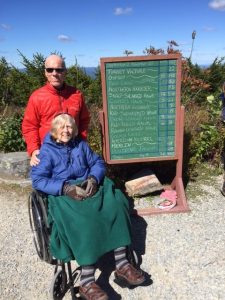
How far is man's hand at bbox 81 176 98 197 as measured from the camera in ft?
10.2

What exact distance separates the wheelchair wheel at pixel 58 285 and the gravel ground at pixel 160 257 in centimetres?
12

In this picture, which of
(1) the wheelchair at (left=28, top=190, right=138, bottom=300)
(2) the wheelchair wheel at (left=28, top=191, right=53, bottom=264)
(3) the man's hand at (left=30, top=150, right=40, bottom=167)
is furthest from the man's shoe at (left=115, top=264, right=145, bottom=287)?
(3) the man's hand at (left=30, top=150, right=40, bottom=167)

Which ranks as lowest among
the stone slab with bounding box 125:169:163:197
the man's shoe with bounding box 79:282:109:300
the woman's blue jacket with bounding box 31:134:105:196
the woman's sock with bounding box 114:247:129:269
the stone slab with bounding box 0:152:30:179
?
the man's shoe with bounding box 79:282:109:300

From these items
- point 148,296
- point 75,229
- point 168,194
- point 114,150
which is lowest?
point 148,296

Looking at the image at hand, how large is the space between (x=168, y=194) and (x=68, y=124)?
2017 mm

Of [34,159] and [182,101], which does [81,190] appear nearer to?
[34,159]

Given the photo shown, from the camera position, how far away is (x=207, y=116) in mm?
6340

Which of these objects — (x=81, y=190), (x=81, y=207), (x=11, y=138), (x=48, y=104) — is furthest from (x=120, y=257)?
(x=11, y=138)

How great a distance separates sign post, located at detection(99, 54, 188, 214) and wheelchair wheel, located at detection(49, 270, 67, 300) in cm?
158

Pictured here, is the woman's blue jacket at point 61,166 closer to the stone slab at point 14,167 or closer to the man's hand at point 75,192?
the man's hand at point 75,192

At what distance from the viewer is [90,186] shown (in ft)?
10.3

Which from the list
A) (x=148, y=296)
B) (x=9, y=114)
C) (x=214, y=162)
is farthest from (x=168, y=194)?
(x=9, y=114)

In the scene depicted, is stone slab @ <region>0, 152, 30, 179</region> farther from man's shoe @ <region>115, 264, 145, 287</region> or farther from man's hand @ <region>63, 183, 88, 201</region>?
man's shoe @ <region>115, 264, 145, 287</region>

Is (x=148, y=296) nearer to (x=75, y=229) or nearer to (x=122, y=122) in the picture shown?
(x=75, y=229)
